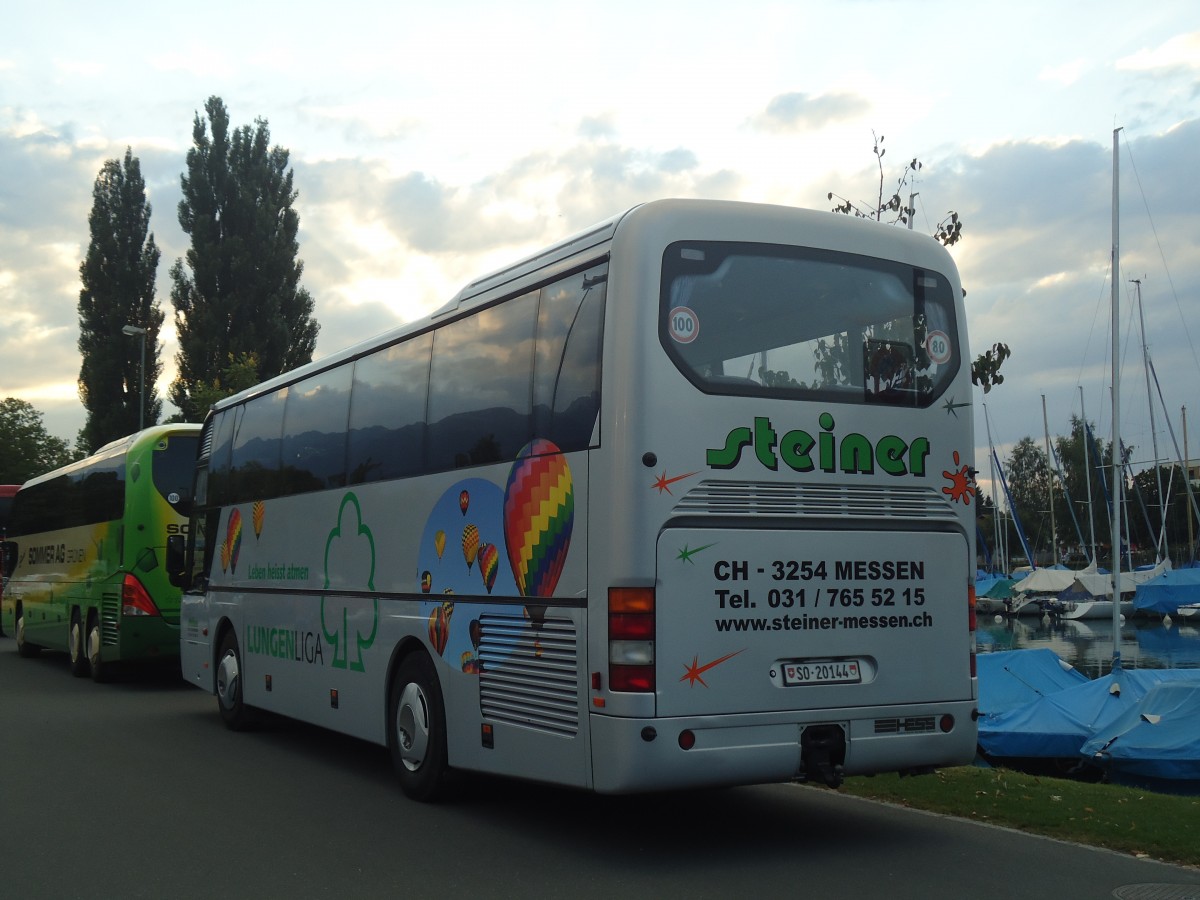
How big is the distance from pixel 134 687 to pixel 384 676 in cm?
1128

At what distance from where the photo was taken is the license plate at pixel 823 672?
8070mm

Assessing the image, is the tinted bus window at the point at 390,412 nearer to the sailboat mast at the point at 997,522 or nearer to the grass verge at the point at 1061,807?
the grass verge at the point at 1061,807

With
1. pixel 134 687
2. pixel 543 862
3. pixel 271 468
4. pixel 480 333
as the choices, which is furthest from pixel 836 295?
pixel 134 687

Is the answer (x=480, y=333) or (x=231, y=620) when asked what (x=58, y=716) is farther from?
(x=480, y=333)

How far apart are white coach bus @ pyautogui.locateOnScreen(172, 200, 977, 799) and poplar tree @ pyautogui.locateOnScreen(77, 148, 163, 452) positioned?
48235 millimetres

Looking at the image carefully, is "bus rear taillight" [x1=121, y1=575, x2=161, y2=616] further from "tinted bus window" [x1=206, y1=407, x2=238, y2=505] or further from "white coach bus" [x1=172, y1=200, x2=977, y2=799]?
"white coach bus" [x1=172, y1=200, x2=977, y2=799]

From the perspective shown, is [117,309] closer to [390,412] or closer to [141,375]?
[141,375]

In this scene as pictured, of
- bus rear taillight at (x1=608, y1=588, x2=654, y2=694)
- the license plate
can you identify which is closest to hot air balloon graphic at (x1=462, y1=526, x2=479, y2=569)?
bus rear taillight at (x1=608, y1=588, x2=654, y2=694)

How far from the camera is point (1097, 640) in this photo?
179 feet

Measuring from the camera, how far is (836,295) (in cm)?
856

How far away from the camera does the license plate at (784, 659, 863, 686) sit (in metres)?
8.07

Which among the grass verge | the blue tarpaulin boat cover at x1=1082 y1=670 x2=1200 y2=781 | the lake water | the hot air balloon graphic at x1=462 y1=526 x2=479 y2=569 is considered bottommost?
the lake water

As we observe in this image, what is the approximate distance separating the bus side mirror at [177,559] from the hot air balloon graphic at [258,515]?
241cm

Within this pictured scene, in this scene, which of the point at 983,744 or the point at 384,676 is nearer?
the point at 384,676
